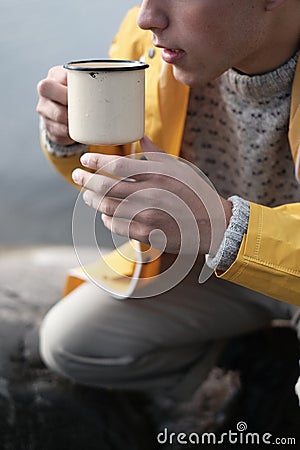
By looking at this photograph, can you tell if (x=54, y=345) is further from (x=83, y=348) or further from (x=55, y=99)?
(x=55, y=99)

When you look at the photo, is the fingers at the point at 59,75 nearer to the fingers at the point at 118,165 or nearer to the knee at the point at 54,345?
the fingers at the point at 118,165

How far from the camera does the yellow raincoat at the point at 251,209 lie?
99 centimetres

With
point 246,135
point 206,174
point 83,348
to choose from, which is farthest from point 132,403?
point 246,135

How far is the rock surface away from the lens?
1.47 meters

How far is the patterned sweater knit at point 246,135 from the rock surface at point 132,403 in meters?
0.44

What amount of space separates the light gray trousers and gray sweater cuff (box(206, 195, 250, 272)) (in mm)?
471

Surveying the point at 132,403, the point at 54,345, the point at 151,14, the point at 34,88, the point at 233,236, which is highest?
the point at 151,14

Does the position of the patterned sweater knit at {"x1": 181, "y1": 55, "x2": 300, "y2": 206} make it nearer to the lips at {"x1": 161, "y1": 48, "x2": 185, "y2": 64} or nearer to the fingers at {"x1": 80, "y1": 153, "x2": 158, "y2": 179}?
the lips at {"x1": 161, "y1": 48, "x2": 185, "y2": 64}

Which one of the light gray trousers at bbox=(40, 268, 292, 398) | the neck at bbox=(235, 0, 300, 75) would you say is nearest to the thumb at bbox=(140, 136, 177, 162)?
the neck at bbox=(235, 0, 300, 75)

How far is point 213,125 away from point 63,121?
1.06 feet

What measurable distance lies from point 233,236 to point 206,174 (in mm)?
415

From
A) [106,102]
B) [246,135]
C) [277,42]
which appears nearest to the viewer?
[106,102]

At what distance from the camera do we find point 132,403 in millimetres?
1568

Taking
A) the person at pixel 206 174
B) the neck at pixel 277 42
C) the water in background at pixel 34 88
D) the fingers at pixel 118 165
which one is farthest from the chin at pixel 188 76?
the water in background at pixel 34 88
